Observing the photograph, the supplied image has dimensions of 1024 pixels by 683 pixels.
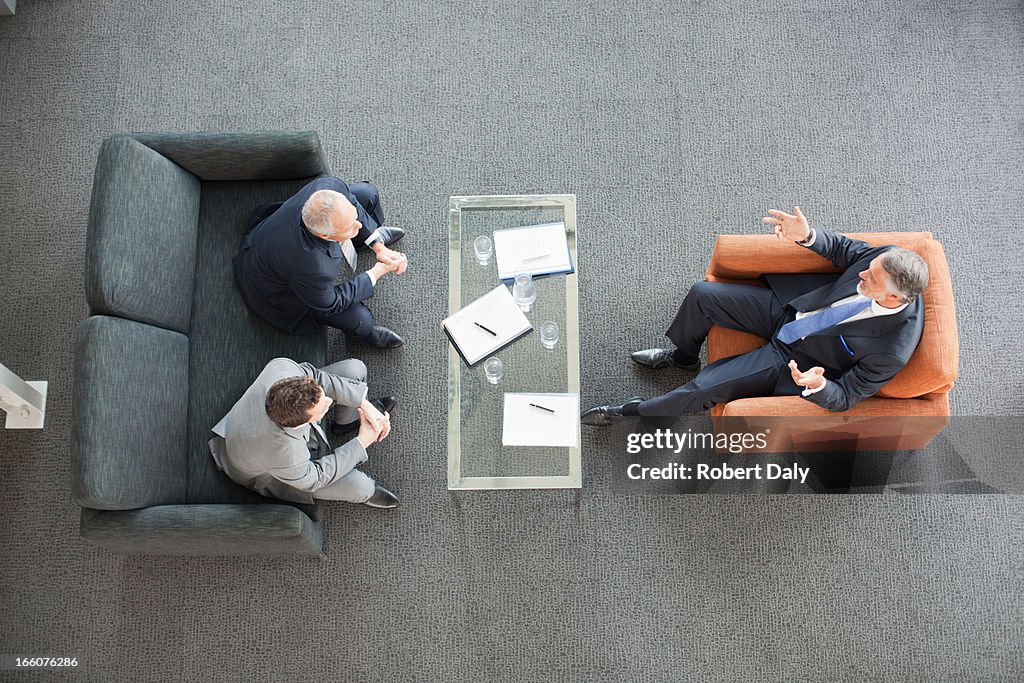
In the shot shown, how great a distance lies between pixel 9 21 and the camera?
144 inches

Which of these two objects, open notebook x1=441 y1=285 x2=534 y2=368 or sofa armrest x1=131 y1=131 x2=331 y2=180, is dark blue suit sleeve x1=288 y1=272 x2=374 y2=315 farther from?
sofa armrest x1=131 y1=131 x2=331 y2=180

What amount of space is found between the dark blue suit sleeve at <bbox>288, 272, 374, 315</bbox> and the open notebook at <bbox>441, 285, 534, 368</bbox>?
0.36 m

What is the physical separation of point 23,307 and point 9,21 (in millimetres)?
1485

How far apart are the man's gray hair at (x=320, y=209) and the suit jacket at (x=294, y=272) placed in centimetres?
8

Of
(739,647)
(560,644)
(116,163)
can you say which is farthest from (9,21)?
(739,647)

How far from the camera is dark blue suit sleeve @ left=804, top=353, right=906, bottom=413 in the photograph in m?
2.48

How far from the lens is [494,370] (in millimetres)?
2840

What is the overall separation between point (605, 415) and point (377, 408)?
974mm

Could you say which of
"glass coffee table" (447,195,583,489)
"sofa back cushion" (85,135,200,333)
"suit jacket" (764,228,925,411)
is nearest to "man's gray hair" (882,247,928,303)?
"suit jacket" (764,228,925,411)

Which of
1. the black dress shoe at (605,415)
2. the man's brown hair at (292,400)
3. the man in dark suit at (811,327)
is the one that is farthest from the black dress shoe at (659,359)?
the man's brown hair at (292,400)

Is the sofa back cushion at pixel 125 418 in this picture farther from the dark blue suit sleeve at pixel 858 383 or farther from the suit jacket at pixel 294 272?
the dark blue suit sleeve at pixel 858 383

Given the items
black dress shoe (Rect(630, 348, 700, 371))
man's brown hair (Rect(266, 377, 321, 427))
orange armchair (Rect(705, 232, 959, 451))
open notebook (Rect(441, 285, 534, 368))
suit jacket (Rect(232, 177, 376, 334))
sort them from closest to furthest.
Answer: man's brown hair (Rect(266, 377, 321, 427)) < orange armchair (Rect(705, 232, 959, 451)) < suit jacket (Rect(232, 177, 376, 334)) < open notebook (Rect(441, 285, 534, 368)) < black dress shoe (Rect(630, 348, 700, 371))

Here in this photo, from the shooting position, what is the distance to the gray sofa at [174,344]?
2.47m

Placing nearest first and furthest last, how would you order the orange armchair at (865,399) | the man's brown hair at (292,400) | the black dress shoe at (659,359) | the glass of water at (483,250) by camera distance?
1. the man's brown hair at (292,400)
2. the orange armchair at (865,399)
3. the glass of water at (483,250)
4. the black dress shoe at (659,359)
